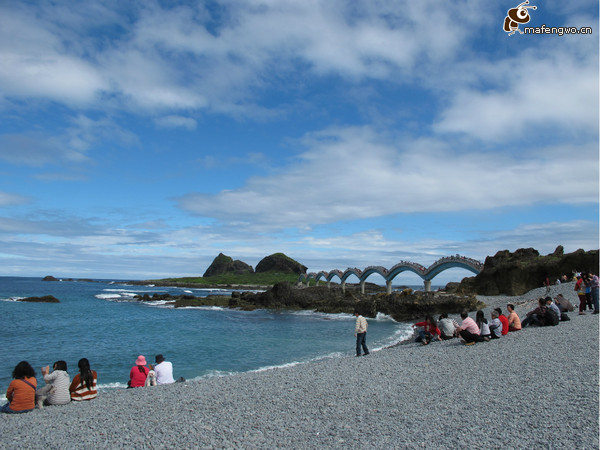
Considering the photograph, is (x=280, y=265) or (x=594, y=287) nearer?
(x=594, y=287)

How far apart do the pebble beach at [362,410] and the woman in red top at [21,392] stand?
25 cm

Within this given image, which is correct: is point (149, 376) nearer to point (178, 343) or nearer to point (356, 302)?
point (178, 343)

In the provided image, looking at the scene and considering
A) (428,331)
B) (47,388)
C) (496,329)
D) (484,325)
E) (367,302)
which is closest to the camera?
(47,388)

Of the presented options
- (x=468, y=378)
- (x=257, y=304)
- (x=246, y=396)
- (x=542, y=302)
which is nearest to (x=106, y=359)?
(x=246, y=396)

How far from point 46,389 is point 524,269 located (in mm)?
47538

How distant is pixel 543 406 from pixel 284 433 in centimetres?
521

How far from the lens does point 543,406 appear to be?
7.89m

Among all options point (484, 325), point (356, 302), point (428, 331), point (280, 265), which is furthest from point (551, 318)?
point (280, 265)

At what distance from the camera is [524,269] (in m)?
45.1

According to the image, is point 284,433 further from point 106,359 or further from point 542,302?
point 106,359

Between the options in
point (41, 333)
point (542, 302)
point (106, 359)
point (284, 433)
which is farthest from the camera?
point (41, 333)

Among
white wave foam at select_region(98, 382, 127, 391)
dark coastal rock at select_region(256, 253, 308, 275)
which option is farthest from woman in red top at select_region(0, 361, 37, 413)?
dark coastal rock at select_region(256, 253, 308, 275)

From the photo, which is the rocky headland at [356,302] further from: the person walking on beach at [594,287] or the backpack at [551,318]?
the backpack at [551,318]

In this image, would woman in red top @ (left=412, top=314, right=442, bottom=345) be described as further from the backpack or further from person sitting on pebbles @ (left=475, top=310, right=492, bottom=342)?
the backpack
